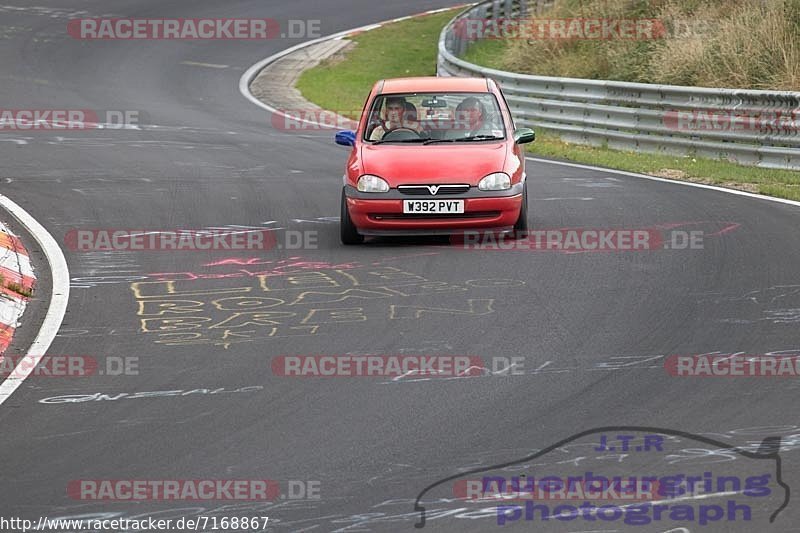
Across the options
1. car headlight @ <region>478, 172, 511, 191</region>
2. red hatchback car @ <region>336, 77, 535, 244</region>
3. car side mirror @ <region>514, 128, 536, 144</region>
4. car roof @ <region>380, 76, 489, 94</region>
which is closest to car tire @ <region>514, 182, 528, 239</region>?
red hatchback car @ <region>336, 77, 535, 244</region>

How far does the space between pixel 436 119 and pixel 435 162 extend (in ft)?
2.81

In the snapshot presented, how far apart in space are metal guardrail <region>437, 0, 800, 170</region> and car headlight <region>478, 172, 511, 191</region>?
6.07 m

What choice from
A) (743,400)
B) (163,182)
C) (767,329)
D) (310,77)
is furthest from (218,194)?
(310,77)

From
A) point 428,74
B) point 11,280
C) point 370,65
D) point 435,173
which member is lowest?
point 11,280

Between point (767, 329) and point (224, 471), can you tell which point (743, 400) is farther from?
point (224, 471)

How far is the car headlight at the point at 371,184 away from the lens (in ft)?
40.6

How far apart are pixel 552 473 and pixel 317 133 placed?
16.4 meters

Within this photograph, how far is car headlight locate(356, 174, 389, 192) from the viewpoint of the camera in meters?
12.4

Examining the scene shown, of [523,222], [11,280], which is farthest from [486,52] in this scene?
[11,280]

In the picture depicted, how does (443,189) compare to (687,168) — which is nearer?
(443,189)

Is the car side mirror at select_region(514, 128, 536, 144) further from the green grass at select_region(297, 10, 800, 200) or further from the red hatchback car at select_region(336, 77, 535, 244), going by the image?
the green grass at select_region(297, 10, 800, 200)

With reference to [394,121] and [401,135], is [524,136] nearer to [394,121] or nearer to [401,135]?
[401,135]

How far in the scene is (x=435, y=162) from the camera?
12.5 m

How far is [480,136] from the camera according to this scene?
13.1 metres
